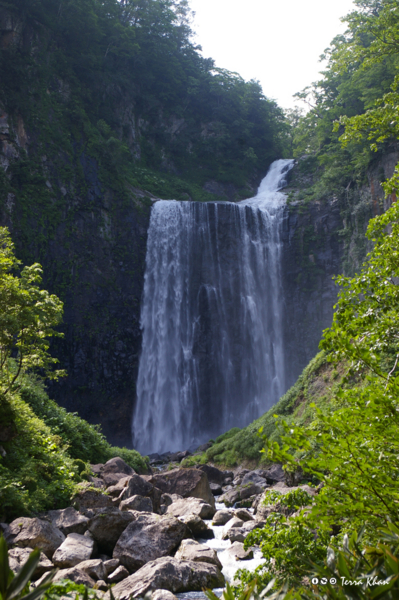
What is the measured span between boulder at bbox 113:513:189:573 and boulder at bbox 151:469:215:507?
421 centimetres

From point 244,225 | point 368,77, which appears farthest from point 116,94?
point 368,77

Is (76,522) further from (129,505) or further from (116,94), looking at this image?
(116,94)

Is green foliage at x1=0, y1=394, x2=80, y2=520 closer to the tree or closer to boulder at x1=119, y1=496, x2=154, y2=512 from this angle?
the tree

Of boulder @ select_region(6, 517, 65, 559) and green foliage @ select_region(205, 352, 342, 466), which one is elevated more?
boulder @ select_region(6, 517, 65, 559)

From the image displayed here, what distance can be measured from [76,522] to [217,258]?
26160 millimetres

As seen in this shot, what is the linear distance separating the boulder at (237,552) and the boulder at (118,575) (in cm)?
214

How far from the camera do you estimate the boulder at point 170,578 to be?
491 cm

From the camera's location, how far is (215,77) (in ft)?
149

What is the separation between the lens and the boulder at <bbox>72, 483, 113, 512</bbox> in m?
7.84

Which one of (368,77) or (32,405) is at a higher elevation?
(368,77)

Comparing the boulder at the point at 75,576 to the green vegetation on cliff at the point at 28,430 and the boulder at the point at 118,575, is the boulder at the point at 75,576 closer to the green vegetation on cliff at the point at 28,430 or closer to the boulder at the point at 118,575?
the boulder at the point at 118,575

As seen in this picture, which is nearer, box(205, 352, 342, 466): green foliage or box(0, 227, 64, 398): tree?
box(0, 227, 64, 398): tree

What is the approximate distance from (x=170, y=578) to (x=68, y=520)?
7.91 feet

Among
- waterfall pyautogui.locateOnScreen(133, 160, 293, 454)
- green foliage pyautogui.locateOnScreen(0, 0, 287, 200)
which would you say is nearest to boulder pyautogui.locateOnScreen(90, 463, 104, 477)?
waterfall pyautogui.locateOnScreen(133, 160, 293, 454)
